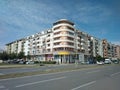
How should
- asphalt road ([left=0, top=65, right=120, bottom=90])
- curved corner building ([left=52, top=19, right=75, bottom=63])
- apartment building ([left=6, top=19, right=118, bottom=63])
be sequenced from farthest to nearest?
apartment building ([left=6, top=19, right=118, bottom=63]) < curved corner building ([left=52, top=19, right=75, bottom=63]) < asphalt road ([left=0, top=65, right=120, bottom=90])

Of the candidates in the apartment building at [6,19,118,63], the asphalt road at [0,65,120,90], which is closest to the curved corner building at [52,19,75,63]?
the apartment building at [6,19,118,63]

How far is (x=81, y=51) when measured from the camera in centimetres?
8406

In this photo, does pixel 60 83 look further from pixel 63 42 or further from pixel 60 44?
pixel 60 44

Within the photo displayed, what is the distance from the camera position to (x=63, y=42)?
232 ft

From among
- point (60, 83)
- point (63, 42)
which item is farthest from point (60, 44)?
point (60, 83)

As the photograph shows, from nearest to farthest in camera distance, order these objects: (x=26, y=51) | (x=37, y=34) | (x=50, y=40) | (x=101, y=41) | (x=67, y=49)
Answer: (x=67, y=49)
(x=50, y=40)
(x=37, y=34)
(x=26, y=51)
(x=101, y=41)

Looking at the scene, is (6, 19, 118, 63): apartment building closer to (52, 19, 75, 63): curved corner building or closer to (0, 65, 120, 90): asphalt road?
(52, 19, 75, 63): curved corner building

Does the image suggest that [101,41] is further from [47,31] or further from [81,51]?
[47,31]

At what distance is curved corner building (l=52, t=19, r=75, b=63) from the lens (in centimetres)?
7069

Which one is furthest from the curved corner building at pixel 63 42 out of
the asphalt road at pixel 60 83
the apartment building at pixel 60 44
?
the asphalt road at pixel 60 83

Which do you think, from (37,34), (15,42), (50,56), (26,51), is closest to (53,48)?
(50,56)

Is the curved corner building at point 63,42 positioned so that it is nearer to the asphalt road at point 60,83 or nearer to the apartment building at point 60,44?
the apartment building at point 60,44

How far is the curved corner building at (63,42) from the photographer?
232 feet

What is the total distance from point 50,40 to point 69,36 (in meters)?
12.6
